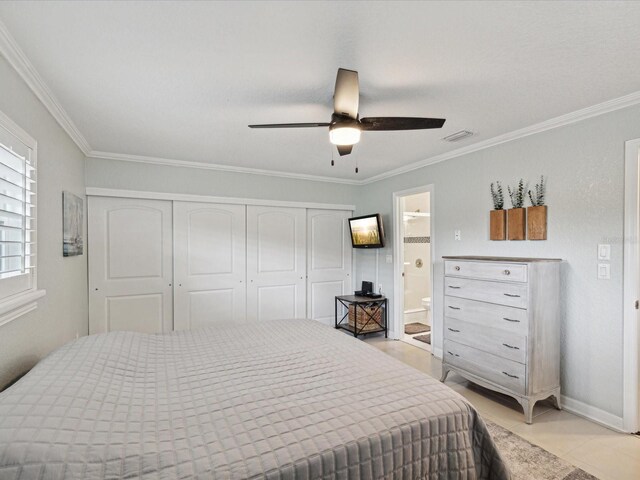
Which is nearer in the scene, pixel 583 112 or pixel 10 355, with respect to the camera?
pixel 10 355

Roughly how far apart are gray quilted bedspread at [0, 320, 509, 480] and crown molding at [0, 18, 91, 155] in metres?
1.60

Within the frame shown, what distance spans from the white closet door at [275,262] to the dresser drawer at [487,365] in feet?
7.71

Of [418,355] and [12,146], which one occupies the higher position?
[12,146]

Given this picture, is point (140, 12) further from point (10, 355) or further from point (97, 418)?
point (10, 355)

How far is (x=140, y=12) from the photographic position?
1.48 meters

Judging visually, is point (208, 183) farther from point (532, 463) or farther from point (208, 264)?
point (532, 463)

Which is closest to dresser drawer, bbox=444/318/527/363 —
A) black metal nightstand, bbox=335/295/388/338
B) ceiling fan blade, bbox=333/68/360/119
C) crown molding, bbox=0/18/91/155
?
black metal nightstand, bbox=335/295/388/338

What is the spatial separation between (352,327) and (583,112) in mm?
3616

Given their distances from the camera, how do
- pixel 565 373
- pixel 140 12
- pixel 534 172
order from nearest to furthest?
pixel 140 12
pixel 565 373
pixel 534 172

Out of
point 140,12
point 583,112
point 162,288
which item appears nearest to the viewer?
point 140,12

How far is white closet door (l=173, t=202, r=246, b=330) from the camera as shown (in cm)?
412

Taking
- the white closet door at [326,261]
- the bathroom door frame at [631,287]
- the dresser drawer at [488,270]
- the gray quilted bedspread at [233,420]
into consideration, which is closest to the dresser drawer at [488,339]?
the dresser drawer at [488,270]

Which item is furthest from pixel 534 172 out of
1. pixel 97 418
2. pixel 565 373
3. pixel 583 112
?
pixel 97 418

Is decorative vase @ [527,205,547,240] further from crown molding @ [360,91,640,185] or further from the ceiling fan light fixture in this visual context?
the ceiling fan light fixture
